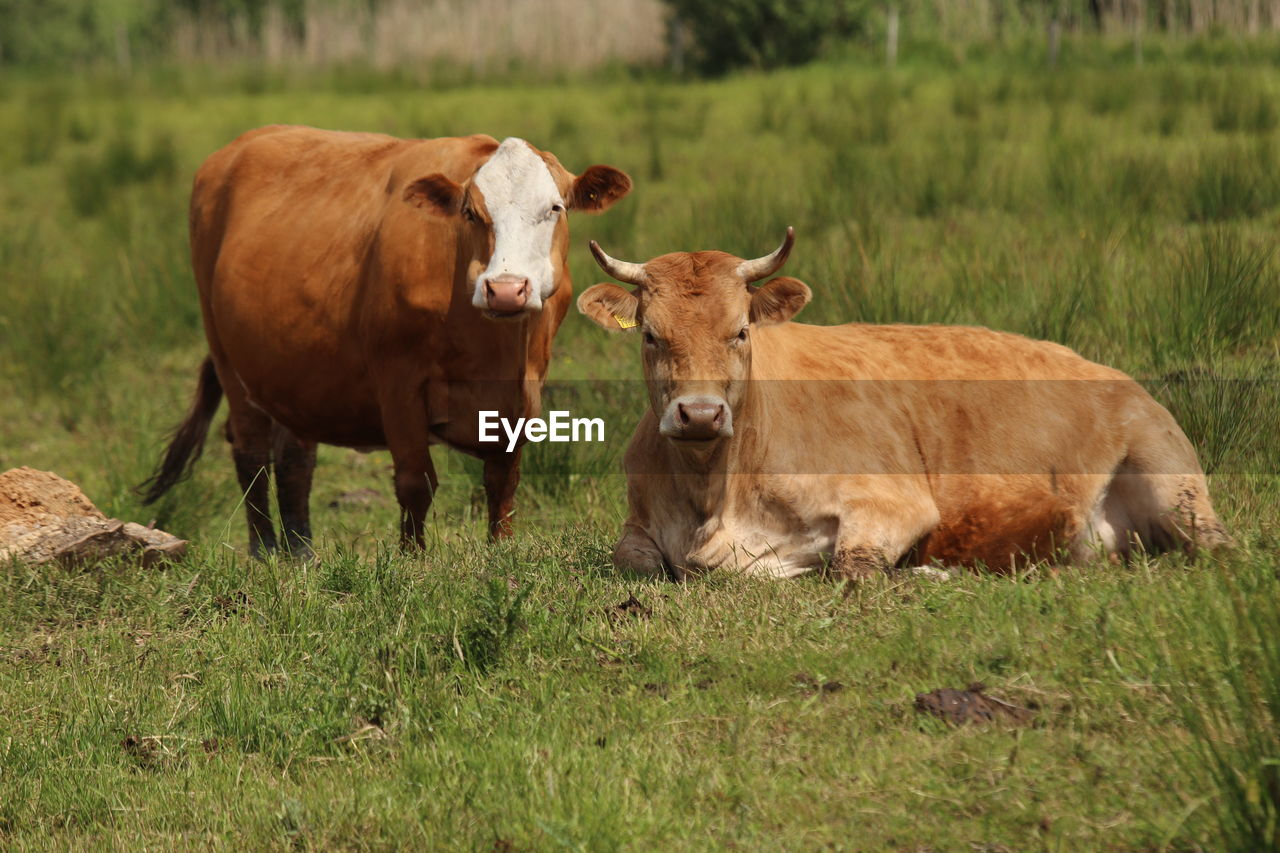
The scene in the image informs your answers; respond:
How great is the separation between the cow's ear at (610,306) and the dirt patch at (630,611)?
3.51ft

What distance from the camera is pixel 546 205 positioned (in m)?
6.04

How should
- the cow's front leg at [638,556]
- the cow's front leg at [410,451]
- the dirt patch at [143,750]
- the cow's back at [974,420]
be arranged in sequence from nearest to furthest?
1. the dirt patch at [143,750]
2. the cow's front leg at [638,556]
3. the cow's back at [974,420]
4. the cow's front leg at [410,451]

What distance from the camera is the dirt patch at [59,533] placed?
226 inches

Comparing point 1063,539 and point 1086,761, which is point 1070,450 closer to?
point 1063,539

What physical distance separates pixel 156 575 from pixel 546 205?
204 cm

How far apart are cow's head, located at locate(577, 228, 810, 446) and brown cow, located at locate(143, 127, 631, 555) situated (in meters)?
0.47

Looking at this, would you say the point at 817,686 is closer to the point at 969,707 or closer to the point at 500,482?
the point at 969,707

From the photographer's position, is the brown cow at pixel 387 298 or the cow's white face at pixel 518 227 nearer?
the cow's white face at pixel 518 227

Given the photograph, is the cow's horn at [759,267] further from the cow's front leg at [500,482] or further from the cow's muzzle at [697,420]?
the cow's front leg at [500,482]

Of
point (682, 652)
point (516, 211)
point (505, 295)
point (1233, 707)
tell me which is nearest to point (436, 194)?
point (516, 211)

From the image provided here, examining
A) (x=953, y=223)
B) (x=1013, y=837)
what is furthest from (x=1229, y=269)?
(x=1013, y=837)

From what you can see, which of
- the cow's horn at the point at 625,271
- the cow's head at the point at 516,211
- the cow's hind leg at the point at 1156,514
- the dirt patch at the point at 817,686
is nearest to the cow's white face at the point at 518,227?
the cow's head at the point at 516,211

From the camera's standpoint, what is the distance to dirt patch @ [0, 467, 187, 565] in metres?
5.74

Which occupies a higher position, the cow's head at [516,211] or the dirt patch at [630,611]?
the cow's head at [516,211]
